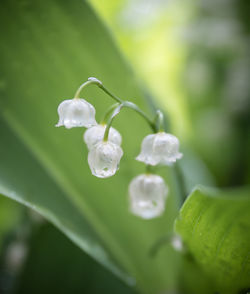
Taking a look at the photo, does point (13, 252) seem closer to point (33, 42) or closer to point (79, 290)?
point (79, 290)

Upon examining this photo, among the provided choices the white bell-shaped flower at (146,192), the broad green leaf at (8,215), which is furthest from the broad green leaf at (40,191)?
the broad green leaf at (8,215)

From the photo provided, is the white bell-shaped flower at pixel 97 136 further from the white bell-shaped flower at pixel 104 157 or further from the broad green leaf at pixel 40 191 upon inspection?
the broad green leaf at pixel 40 191

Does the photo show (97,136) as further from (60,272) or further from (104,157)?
(60,272)

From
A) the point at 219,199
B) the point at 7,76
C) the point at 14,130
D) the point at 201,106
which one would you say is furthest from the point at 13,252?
the point at 201,106

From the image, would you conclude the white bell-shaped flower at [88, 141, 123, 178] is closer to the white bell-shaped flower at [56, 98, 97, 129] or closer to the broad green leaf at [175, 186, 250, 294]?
the white bell-shaped flower at [56, 98, 97, 129]

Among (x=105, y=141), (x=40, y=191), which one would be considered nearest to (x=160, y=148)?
(x=105, y=141)
